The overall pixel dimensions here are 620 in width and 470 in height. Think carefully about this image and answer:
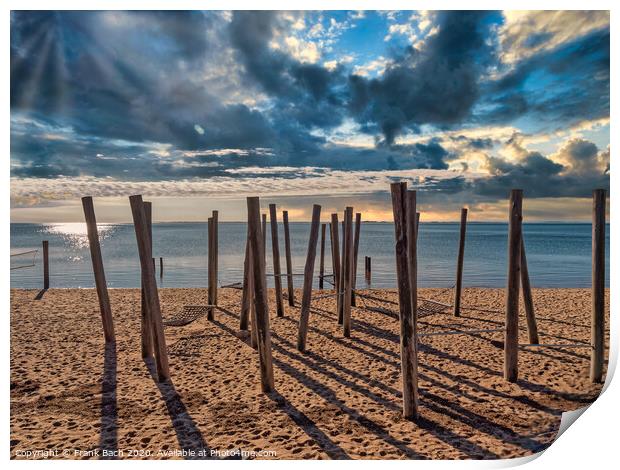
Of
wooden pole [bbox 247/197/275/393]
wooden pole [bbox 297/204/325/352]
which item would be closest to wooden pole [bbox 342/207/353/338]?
wooden pole [bbox 297/204/325/352]

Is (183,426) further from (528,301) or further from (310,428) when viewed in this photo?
(528,301)

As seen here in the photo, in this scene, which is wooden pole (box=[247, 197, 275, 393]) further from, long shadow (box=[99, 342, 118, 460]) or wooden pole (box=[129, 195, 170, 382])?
long shadow (box=[99, 342, 118, 460])

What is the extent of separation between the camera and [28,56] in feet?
18.5

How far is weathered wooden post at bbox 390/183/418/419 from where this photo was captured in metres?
4.00

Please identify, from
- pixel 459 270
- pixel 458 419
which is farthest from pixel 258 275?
pixel 459 270

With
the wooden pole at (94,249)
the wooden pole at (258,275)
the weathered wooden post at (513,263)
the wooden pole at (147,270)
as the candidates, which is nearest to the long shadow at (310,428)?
the wooden pole at (258,275)

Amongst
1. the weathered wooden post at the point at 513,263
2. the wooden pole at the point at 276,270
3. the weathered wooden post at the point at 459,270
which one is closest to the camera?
the weathered wooden post at the point at 513,263

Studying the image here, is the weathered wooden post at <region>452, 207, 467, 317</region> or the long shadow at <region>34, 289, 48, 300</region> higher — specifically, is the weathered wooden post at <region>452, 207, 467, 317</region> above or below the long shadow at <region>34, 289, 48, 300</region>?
above

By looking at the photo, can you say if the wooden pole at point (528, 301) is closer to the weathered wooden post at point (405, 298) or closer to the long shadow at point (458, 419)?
the long shadow at point (458, 419)

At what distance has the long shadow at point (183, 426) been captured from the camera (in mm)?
3770

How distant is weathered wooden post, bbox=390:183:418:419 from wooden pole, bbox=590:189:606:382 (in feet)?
7.77

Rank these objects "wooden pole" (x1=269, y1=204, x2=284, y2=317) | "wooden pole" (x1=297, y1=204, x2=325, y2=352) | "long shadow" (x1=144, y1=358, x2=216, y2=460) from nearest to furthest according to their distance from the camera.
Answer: "long shadow" (x1=144, y1=358, x2=216, y2=460) → "wooden pole" (x1=297, y1=204, x2=325, y2=352) → "wooden pole" (x1=269, y1=204, x2=284, y2=317)

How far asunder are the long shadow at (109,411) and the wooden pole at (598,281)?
5334mm

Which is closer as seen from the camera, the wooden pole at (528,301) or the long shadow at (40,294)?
the wooden pole at (528,301)
